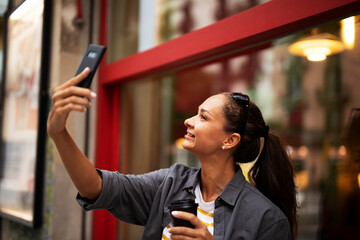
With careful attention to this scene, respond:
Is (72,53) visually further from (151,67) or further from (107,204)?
(107,204)

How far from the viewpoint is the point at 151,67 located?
2.95 m

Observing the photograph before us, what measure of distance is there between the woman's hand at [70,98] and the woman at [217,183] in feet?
0.51

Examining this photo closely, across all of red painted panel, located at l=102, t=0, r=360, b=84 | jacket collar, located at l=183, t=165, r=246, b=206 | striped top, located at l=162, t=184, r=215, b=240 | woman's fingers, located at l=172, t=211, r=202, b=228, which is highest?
red painted panel, located at l=102, t=0, r=360, b=84

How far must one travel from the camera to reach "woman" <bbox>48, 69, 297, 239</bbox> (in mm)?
1532

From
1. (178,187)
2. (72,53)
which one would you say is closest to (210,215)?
(178,187)

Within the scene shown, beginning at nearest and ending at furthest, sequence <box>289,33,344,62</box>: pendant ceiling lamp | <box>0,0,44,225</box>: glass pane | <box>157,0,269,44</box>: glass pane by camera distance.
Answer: <box>289,33,344,62</box>: pendant ceiling lamp, <box>157,0,269,44</box>: glass pane, <box>0,0,44,225</box>: glass pane

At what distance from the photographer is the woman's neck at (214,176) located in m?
1.73

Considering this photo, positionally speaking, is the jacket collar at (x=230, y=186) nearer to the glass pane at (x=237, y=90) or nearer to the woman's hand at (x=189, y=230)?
the woman's hand at (x=189, y=230)

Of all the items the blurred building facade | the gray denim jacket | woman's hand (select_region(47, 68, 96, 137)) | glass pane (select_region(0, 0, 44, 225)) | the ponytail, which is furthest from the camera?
glass pane (select_region(0, 0, 44, 225))

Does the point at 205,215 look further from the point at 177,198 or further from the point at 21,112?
the point at 21,112

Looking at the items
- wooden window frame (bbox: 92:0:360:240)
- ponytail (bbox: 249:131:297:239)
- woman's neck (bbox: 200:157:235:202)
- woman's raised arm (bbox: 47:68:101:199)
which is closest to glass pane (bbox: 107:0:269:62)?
wooden window frame (bbox: 92:0:360:240)

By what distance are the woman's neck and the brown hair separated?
123 mm

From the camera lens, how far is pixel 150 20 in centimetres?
340

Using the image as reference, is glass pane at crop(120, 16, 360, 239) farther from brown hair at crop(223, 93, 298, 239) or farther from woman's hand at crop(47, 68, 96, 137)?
woman's hand at crop(47, 68, 96, 137)
